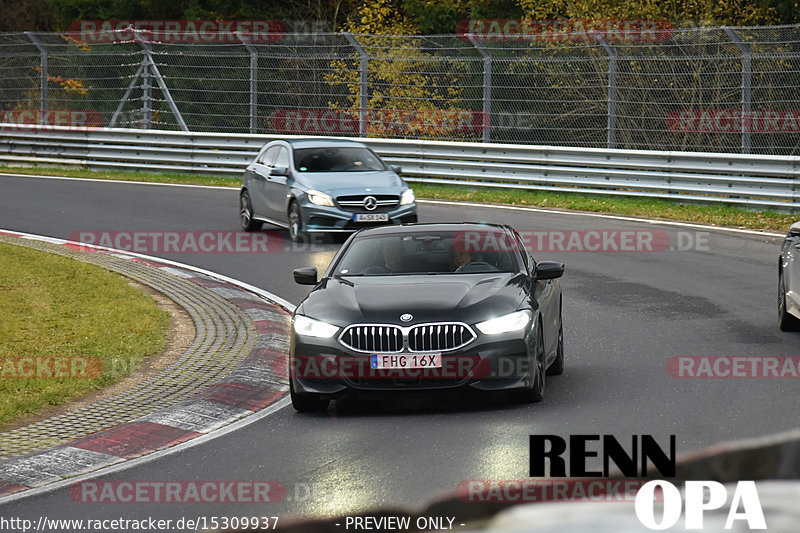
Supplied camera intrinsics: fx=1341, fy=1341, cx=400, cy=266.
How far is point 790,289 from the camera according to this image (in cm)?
1246

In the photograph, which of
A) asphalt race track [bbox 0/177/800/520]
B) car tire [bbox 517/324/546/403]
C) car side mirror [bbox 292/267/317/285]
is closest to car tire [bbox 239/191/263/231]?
asphalt race track [bbox 0/177/800/520]

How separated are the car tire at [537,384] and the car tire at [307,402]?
147cm

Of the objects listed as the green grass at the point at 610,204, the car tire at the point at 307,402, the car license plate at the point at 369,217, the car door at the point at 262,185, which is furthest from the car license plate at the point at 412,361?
the green grass at the point at 610,204

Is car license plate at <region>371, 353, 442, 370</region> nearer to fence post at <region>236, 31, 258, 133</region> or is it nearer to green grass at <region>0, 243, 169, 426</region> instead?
green grass at <region>0, 243, 169, 426</region>

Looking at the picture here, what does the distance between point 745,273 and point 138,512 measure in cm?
1110

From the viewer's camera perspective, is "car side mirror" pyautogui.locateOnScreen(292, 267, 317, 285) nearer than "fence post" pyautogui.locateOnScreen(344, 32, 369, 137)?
Yes

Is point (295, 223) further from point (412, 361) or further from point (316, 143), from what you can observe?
point (412, 361)

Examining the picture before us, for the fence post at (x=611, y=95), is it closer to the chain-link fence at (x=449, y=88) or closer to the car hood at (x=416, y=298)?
the chain-link fence at (x=449, y=88)

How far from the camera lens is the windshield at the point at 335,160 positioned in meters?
21.3

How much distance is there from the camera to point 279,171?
21188 millimetres

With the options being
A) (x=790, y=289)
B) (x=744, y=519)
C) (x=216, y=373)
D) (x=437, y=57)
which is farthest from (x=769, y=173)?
(x=744, y=519)

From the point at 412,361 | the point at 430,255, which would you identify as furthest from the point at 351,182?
the point at 412,361

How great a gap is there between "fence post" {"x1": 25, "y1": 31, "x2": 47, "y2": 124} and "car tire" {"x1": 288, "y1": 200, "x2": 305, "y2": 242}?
1475cm

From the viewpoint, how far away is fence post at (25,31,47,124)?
108ft
